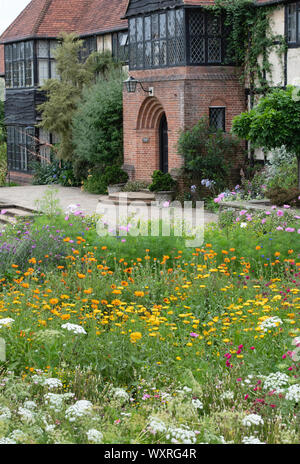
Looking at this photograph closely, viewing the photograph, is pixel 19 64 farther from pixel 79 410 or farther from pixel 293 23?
pixel 79 410

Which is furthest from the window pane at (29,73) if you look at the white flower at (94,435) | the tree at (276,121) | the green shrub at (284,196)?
the white flower at (94,435)

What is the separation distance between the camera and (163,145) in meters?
22.9

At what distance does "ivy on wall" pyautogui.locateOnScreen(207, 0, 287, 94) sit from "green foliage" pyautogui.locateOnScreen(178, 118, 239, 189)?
5.49ft

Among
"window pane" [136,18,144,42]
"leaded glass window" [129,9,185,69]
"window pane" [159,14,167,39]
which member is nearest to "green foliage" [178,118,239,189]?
"leaded glass window" [129,9,185,69]

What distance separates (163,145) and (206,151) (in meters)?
2.86

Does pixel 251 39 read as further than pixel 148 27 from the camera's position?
No

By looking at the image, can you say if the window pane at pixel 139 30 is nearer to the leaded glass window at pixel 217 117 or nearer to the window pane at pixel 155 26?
the window pane at pixel 155 26

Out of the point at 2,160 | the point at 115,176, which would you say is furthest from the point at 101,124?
the point at 2,160

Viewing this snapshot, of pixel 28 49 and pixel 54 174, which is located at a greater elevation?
pixel 28 49

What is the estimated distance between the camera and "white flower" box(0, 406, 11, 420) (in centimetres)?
484

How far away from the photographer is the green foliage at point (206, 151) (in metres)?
20.0

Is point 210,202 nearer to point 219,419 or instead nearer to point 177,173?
point 177,173

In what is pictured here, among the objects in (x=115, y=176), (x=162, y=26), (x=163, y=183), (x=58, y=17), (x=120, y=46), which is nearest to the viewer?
(x=163, y=183)

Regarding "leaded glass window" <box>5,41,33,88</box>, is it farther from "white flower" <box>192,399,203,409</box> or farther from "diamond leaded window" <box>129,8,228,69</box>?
"white flower" <box>192,399,203,409</box>
